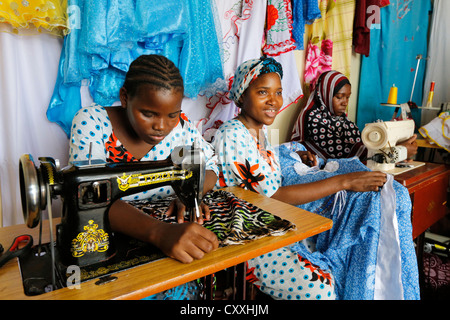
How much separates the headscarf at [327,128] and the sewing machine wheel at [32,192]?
194 cm

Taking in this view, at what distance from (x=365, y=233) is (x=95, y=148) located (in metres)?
1.13

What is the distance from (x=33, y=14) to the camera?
1208mm

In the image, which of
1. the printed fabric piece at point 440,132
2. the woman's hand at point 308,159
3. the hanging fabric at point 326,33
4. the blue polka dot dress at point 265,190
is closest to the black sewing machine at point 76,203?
the blue polka dot dress at point 265,190

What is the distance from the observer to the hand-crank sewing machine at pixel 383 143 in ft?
5.88

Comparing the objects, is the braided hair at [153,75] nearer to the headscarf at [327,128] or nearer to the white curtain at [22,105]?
the white curtain at [22,105]

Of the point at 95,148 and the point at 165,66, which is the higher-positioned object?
the point at 165,66

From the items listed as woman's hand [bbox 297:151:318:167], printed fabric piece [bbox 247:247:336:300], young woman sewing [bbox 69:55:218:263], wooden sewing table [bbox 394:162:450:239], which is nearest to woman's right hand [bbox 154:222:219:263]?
young woman sewing [bbox 69:55:218:263]

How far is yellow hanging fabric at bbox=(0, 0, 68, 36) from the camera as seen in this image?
118 centimetres

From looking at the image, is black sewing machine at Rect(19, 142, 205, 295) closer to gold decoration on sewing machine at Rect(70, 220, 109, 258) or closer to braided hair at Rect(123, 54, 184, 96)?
gold decoration on sewing machine at Rect(70, 220, 109, 258)

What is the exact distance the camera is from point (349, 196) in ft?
4.82

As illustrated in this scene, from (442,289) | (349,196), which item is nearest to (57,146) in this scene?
(349,196)

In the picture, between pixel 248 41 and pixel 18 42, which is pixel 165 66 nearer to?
pixel 18 42

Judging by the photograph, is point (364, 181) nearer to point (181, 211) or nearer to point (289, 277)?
point (289, 277)
